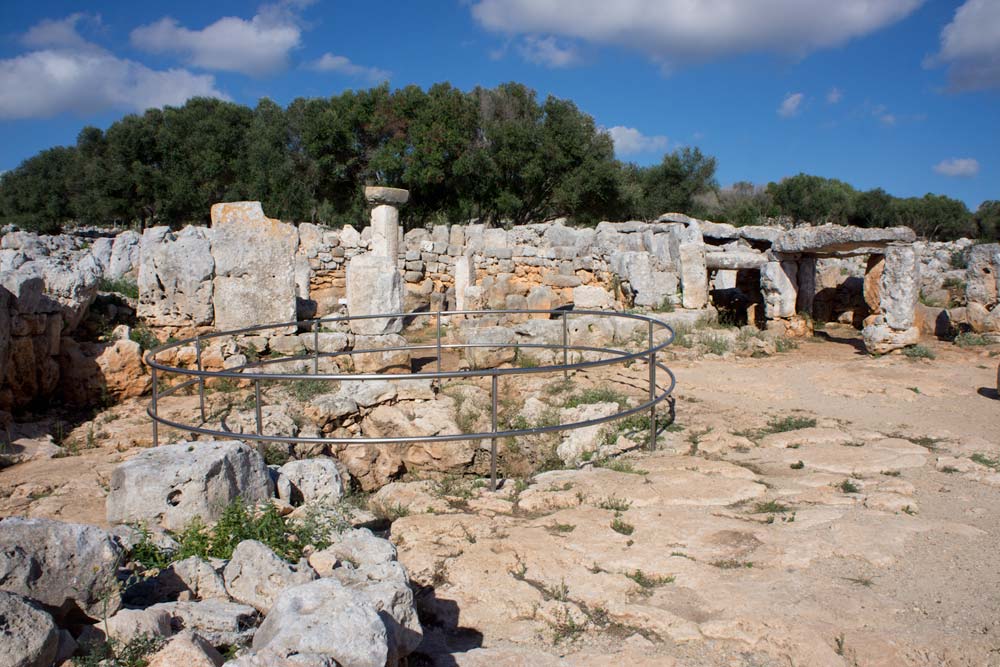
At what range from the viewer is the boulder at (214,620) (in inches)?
111

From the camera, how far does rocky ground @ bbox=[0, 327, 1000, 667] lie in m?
3.33

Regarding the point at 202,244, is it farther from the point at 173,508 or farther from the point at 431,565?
the point at 431,565

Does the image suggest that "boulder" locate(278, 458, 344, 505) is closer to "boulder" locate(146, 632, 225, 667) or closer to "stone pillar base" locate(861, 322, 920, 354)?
"boulder" locate(146, 632, 225, 667)

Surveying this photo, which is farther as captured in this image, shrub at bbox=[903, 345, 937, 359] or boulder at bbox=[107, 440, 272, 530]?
shrub at bbox=[903, 345, 937, 359]

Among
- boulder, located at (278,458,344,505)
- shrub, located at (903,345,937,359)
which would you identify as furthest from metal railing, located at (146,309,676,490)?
shrub, located at (903,345,937,359)

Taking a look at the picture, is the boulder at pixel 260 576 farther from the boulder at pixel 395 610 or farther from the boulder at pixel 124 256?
the boulder at pixel 124 256

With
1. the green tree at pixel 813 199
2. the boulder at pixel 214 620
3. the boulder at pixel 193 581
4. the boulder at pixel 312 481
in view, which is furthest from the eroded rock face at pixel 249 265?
the green tree at pixel 813 199

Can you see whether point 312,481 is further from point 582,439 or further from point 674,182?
point 674,182

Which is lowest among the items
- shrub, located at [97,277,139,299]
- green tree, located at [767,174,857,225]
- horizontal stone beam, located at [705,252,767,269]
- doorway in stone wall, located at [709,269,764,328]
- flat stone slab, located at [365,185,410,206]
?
doorway in stone wall, located at [709,269,764,328]

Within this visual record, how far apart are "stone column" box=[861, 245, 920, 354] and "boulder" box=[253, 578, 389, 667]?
425 inches

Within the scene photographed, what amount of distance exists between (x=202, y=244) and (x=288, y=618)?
8737mm

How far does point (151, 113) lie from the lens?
35531mm

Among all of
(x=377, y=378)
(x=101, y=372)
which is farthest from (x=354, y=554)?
(x=101, y=372)

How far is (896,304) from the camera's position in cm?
1138
